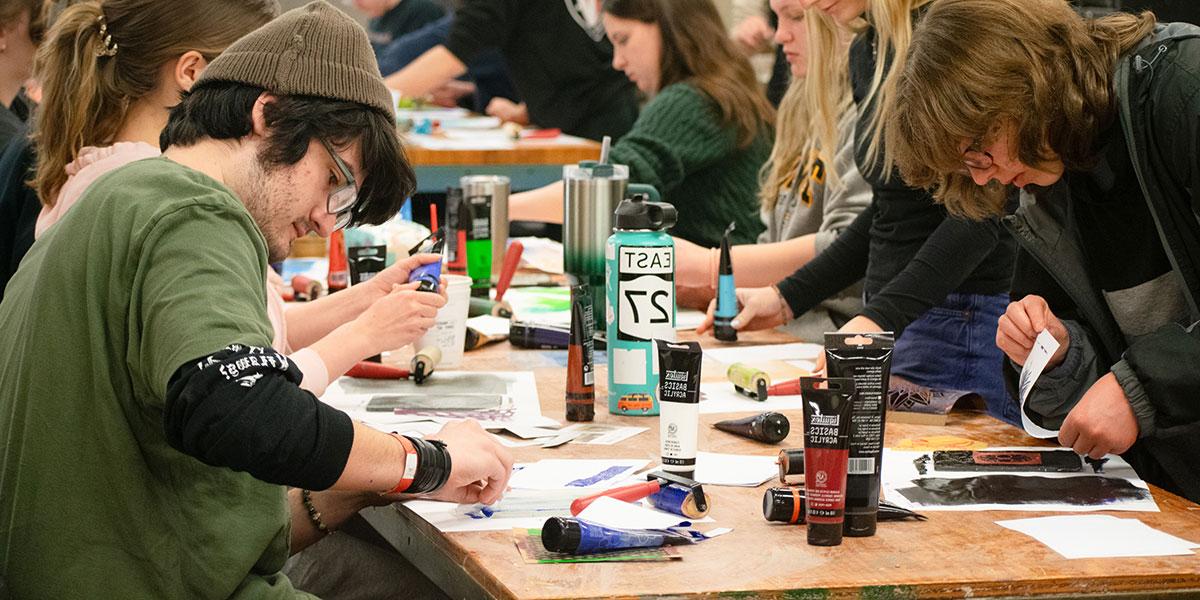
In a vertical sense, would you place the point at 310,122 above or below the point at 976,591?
above

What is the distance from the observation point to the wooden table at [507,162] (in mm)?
5234

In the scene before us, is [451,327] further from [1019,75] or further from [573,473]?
[1019,75]

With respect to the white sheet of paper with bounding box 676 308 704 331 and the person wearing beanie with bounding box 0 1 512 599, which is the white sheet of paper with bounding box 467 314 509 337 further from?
the person wearing beanie with bounding box 0 1 512 599

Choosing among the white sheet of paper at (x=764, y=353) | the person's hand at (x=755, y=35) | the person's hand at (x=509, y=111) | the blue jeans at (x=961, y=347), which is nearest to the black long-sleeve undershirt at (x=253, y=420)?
the white sheet of paper at (x=764, y=353)

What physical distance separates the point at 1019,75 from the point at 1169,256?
344 millimetres

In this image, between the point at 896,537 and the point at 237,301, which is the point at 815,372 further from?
the point at 237,301

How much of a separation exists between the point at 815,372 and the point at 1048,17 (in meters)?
0.79

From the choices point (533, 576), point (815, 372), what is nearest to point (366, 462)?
point (533, 576)

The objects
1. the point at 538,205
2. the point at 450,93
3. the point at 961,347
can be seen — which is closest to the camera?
the point at 961,347

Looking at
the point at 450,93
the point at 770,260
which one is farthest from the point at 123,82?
the point at 450,93

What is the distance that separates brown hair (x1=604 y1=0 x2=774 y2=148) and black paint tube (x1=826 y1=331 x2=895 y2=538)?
A: 8.02ft

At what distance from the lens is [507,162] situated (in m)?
5.31

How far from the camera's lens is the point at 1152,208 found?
6.19 ft

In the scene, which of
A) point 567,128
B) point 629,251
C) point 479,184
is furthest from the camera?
point 567,128
